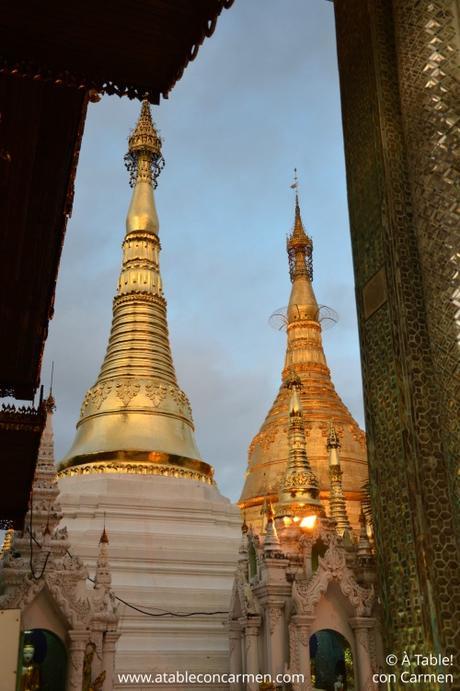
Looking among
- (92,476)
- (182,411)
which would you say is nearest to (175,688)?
(92,476)

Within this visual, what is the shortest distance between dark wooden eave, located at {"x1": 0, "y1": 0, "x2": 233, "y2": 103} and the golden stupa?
14.9m

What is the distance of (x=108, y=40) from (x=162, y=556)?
1164 centimetres

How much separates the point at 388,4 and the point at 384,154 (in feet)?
5.19

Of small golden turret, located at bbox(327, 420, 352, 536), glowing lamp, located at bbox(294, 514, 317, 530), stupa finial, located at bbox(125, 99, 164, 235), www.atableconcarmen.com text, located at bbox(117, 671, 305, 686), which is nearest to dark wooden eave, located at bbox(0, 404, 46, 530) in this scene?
www.atableconcarmen.com text, located at bbox(117, 671, 305, 686)

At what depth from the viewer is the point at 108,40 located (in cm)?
292

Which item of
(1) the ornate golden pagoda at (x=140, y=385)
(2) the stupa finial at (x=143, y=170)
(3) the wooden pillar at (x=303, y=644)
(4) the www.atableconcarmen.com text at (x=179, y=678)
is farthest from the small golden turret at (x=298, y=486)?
(2) the stupa finial at (x=143, y=170)

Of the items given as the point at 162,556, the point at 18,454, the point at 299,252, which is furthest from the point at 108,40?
the point at 299,252

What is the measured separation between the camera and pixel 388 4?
627 cm

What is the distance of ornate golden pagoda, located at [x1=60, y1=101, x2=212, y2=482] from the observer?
51.5 ft

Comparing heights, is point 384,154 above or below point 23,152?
above

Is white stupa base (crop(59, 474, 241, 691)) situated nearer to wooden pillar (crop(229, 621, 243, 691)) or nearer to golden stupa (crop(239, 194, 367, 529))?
wooden pillar (crop(229, 621, 243, 691))

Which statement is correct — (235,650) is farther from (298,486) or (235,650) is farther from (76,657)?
(298,486)

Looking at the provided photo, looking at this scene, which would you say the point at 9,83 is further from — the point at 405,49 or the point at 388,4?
the point at 388,4

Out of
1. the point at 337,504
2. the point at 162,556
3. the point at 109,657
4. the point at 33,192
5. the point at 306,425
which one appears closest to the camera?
the point at 33,192
